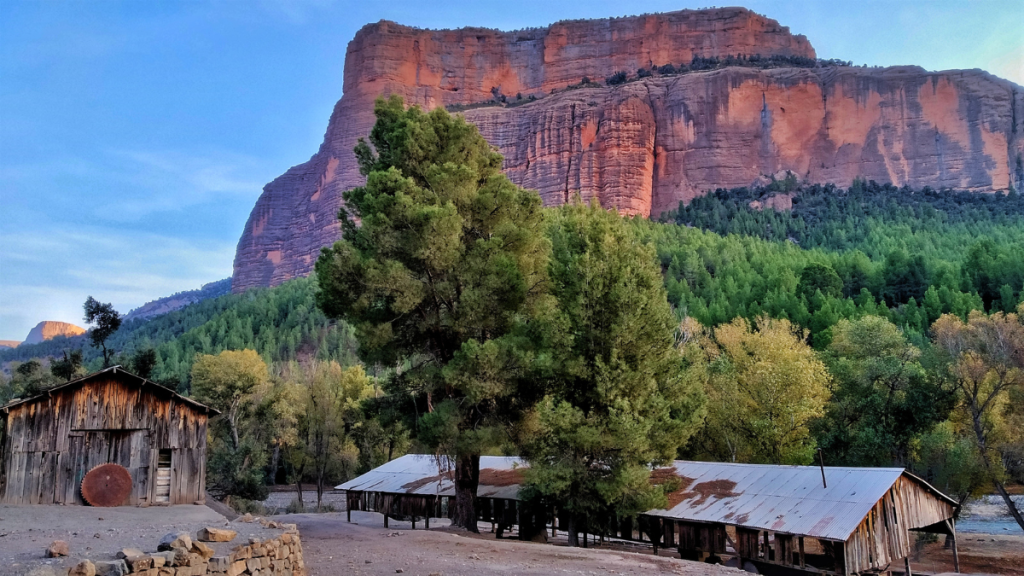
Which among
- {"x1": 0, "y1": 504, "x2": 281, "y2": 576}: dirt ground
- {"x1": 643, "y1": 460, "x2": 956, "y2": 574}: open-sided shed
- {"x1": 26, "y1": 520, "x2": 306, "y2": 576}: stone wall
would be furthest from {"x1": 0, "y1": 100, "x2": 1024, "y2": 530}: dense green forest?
{"x1": 26, "y1": 520, "x2": 306, "y2": 576}: stone wall

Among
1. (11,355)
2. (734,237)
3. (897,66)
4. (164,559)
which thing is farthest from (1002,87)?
(11,355)

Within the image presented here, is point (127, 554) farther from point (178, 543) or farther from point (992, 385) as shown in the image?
point (992, 385)

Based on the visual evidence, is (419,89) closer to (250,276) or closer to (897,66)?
(250,276)

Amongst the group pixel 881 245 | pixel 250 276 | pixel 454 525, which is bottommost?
pixel 454 525

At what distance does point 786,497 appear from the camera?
18.6m

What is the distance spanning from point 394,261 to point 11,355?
148 metres

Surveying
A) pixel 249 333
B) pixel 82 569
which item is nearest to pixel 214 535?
pixel 82 569

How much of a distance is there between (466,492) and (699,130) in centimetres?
11472

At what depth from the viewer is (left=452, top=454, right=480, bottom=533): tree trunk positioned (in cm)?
2133

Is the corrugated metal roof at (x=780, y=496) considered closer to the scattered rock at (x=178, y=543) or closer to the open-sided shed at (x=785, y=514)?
the open-sided shed at (x=785, y=514)

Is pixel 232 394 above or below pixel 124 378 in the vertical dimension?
above

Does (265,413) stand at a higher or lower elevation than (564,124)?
lower

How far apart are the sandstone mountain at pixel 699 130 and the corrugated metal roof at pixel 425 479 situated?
3615 inches

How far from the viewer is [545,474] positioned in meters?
18.5
